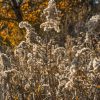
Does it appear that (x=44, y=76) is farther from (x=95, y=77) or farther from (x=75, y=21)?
(x=75, y=21)

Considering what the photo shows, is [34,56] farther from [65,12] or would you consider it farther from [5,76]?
[65,12]

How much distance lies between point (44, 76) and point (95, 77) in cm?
109

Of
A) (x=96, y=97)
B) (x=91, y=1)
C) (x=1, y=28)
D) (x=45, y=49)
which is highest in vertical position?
(x=91, y=1)

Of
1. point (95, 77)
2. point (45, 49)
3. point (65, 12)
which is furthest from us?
point (65, 12)

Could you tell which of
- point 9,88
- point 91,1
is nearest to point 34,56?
point 9,88

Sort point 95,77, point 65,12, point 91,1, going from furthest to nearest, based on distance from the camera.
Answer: point 91,1, point 65,12, point 95,77

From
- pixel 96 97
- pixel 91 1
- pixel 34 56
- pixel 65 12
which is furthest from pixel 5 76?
pixel 91 1

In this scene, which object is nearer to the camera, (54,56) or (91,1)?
(54,56)

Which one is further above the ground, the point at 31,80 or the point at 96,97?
the point at 31,80

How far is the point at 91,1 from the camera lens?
16141 millimetres

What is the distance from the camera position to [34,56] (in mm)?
5188

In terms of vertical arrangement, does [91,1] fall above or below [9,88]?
above

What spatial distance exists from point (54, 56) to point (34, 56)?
0.30 m

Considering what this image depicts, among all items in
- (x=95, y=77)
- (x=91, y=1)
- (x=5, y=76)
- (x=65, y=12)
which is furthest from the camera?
(x=91, y=1)
